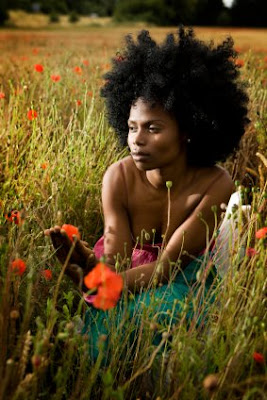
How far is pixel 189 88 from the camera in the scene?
239cm

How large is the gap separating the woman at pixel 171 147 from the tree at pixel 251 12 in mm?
16726

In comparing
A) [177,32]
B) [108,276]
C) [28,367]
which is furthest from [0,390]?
[177,32]

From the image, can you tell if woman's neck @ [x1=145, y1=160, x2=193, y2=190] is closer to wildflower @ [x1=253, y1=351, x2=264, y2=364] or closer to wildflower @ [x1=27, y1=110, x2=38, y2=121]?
wildflower @ [x1=27, y1=110, x2=38, y2=121]

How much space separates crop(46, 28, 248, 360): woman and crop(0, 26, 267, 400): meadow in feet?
0.53

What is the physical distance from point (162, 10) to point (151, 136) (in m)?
24.7

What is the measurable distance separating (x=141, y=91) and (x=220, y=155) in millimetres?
447

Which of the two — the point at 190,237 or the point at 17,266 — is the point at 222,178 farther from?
the point at 17,266

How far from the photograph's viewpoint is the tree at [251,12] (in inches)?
738

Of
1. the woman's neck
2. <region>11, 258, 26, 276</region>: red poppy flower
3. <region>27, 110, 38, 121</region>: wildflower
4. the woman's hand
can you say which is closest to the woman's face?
the woman's neck

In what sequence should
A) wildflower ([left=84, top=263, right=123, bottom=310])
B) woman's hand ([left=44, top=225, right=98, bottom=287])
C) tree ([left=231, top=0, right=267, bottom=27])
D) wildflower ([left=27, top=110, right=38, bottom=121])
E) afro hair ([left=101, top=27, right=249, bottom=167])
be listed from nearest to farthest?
wildflower ([left=84, top=263, right=123, bottom=310]) < woman's hand ([left=44, top=225, right=98, bottom=287]) < afro hair ([left=101, top=27, right=249, bottom=167]) < wildflower ([left=27, top=110, right=38, bottom=121]) < tree ([left=231, top=0, right=267, bottom=27])

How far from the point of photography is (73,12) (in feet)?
95.0

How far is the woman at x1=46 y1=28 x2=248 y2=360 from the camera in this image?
230 cm

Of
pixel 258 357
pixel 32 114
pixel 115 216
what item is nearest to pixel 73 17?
pixel 32 114

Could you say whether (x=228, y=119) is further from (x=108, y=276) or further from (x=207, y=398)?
(x=108, y=276)
